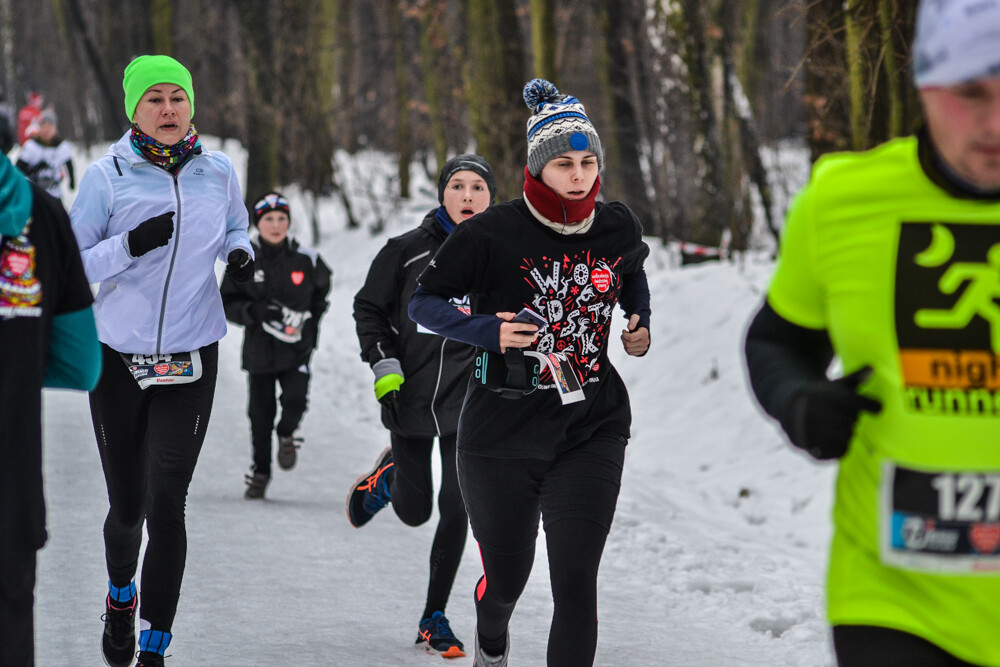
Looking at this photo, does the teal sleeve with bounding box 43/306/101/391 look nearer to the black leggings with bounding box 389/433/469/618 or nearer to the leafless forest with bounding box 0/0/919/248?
the black leggings with bounding box 389/433/469/618

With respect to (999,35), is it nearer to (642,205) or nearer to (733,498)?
(733,498)

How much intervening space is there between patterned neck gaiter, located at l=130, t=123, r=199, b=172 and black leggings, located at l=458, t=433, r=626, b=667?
1638mm

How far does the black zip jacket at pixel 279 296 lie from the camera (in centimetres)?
894

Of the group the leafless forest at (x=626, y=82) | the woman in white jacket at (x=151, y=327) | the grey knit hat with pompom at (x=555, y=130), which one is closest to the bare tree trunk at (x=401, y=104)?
the leafless forest at (x=626, y=82)

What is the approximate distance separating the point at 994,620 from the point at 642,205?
55.1 feet

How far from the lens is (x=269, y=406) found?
8.91 metres

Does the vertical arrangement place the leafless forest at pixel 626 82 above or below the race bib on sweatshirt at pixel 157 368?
above

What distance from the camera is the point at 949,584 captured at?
8.04 feet

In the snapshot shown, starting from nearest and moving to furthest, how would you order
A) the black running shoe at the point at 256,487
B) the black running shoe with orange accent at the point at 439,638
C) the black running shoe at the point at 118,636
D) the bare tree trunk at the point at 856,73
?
the black running shoe at the point at 118,636, the black running shoe with orange accent at the point at 439,638, the black running shoe at the point at 256,487, the bare tree trunk at the point at 856,73

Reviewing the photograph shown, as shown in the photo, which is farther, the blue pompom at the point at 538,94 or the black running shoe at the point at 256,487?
the black running shoe at the point at 256,487

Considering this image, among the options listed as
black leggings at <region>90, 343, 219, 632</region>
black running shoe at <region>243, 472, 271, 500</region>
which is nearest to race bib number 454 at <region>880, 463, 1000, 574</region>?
black leggings at <region>90, 343, 219, 632</region>

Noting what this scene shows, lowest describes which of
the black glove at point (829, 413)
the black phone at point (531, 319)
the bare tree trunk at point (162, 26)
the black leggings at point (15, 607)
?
the black leggings at point (15, 607)

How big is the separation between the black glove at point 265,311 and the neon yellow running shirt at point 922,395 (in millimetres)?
6710

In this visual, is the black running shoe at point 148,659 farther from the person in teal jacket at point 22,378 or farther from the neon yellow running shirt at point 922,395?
the neon yellow running shirt at point 922,395
